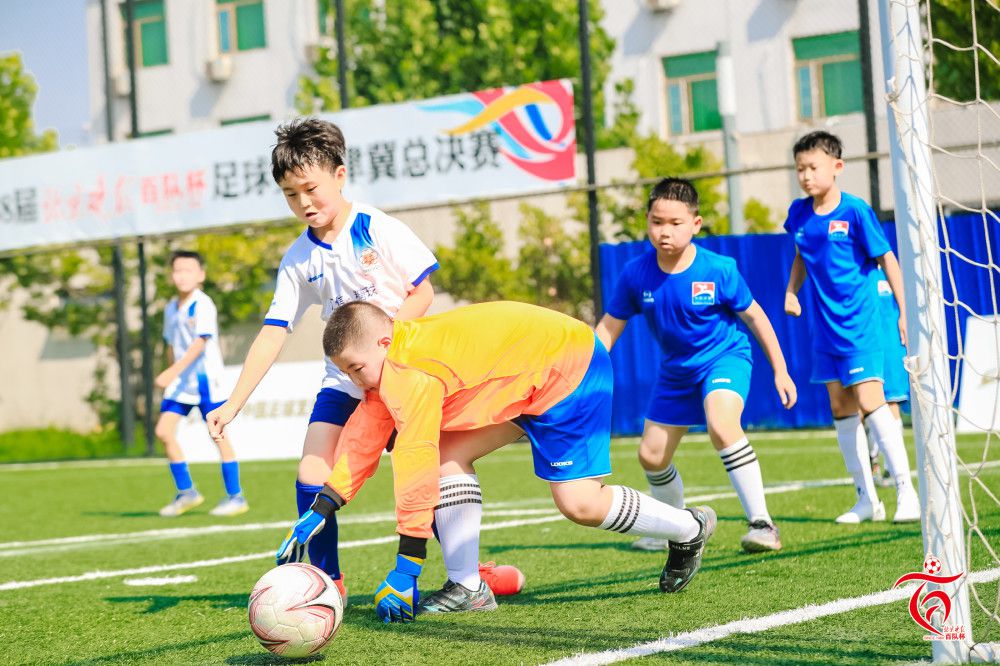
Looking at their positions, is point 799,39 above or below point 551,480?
above

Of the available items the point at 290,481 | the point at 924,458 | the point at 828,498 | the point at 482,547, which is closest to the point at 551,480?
the point at 924,458

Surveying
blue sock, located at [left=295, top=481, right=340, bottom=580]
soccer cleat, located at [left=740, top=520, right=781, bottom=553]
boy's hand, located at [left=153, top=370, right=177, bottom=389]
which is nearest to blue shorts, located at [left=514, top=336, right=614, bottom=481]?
blue sock, located at [left=295, top=481, right=340, bottom=580]

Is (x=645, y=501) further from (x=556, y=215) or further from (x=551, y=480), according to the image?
Result: (x=556, y=215)

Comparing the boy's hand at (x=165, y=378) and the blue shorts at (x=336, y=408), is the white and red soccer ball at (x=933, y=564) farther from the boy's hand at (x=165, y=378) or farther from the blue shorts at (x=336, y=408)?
the boy's hand at (x=165, y=378)

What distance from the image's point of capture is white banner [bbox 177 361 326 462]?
41.6 ft

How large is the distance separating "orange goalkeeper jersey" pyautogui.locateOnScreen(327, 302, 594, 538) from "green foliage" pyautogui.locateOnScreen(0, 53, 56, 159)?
19.9 meters

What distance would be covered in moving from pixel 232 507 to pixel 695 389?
4023mm

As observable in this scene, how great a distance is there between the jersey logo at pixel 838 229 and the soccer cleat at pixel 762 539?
1.73 meters

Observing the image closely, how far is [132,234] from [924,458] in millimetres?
12334

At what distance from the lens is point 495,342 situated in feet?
12.4

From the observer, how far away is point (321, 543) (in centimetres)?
432

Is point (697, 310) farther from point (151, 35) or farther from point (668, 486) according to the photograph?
point (151, 35)

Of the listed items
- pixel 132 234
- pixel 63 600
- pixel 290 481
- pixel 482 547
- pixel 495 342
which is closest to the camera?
pixel 495 342

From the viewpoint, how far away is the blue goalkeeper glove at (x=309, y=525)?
3619 mm
